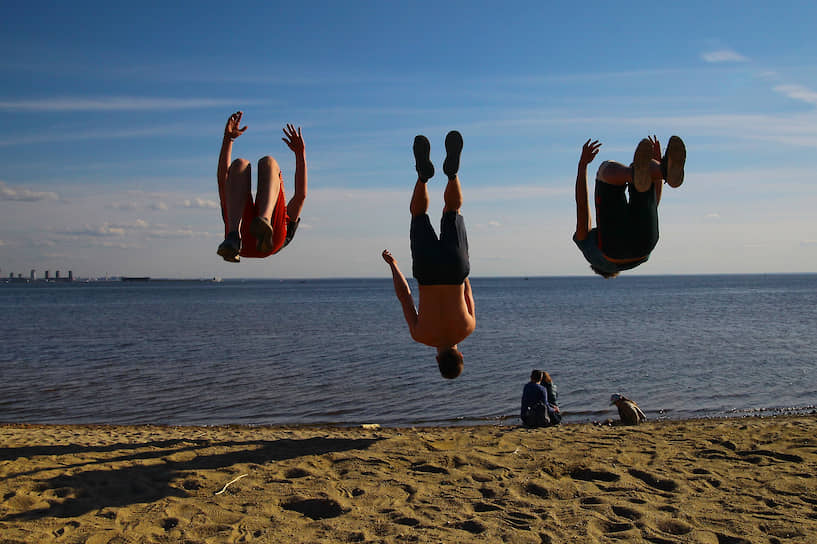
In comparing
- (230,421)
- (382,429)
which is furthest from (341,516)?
(230,421)

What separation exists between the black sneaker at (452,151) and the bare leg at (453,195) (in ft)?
0.56

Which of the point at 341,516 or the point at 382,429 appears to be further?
the point at 382,429

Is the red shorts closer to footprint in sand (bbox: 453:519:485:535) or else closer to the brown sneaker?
the brown sneaker

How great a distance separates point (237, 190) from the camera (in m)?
5.45

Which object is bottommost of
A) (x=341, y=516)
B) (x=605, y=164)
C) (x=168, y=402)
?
(x=168, y=402)

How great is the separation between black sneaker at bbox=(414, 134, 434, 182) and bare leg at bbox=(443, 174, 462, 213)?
0.27m

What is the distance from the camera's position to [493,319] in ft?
187

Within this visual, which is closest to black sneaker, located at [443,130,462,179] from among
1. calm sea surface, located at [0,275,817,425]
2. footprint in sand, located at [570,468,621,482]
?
footprint in sand, located at [570,468,621,482]

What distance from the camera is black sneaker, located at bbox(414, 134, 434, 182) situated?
5664 mm

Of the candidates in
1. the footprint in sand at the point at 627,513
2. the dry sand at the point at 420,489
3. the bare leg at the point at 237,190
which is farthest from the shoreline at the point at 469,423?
the bare leg at the point at 237,190

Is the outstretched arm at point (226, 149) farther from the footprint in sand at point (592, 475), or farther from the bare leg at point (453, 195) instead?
the footprint in sand at point (592, 475)

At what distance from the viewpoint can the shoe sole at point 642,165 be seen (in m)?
4.90

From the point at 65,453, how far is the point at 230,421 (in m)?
6.79

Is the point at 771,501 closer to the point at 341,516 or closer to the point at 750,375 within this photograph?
the point at 341,516
